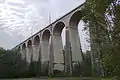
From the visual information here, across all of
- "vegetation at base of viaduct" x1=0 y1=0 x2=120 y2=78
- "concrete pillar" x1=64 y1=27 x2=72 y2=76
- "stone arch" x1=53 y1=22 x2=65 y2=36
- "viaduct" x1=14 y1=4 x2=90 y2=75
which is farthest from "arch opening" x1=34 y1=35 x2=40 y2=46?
"vegetation at base of viaduct" x1=0 y1=0 x2=120 y2=78

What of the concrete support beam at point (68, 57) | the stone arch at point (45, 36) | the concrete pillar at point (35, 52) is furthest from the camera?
the concrete pillar at point (35, 52)

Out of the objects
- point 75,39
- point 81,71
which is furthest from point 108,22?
point 81,71

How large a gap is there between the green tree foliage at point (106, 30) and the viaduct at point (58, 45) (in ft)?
66.4

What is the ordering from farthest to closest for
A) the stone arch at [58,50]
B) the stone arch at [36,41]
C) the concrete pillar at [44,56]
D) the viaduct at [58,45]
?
1. the stone arch at [36,41]
2. the concrete pillar at [44,56]
3. the stone arch at [58,50]
4. the viaduct at [58,45]

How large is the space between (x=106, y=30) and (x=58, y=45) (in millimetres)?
35289

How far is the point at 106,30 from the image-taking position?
23.8 ft

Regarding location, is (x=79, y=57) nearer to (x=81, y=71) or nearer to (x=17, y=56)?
(x=81, y=71)

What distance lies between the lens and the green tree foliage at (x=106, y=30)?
6999 millimetres

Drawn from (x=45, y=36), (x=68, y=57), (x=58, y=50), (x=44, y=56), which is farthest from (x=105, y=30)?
(x=44, y=56)

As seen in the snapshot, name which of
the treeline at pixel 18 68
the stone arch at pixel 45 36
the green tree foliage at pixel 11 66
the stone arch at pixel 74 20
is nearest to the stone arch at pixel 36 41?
the stone arch at pixel 45 36

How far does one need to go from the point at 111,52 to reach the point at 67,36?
30.5 meters

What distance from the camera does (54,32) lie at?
3984cm

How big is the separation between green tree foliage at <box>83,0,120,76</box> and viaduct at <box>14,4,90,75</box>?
2024cm

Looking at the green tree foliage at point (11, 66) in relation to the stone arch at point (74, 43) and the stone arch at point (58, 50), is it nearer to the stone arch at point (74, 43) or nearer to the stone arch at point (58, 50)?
the stone arch at point (58, 50)
